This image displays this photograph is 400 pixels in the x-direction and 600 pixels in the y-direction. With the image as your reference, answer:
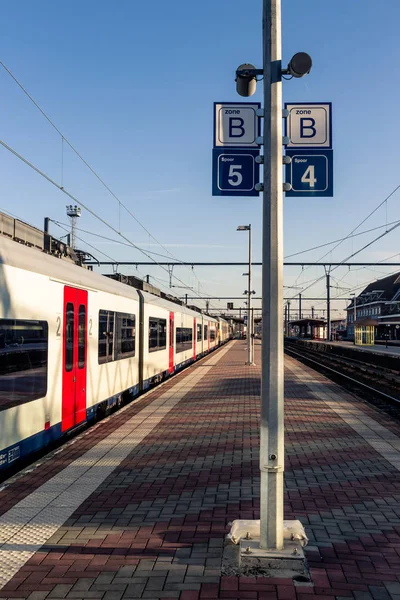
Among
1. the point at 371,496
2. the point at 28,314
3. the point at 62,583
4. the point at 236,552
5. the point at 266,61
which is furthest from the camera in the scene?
the point at 28,314

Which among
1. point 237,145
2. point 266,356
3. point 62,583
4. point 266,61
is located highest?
point 266,61

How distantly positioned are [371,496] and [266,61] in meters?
4.51

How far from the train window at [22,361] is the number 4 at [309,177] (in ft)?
11.9

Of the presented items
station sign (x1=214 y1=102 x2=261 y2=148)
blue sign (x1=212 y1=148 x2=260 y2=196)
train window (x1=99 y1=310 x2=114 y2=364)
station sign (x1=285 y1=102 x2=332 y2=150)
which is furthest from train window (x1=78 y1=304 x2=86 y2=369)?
station sign (x1=285 y1=102 x2=332 y2=150)

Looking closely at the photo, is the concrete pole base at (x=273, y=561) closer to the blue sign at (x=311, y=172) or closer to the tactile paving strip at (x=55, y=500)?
the tactile paving strip at (x=55, y=500)

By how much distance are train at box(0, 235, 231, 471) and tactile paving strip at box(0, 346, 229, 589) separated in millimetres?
639

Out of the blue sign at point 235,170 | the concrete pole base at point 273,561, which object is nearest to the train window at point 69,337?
the blue sign at point 235,170

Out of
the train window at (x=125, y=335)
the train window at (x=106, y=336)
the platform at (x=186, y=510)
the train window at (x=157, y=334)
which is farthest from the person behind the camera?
the train window at (x=157, y=334)

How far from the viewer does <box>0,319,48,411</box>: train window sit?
6.51m

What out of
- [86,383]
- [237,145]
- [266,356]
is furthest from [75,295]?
[266,356]

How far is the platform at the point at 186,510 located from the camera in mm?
4070

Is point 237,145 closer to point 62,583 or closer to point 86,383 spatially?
point 62,583

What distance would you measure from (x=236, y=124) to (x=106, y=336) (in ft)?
21.9

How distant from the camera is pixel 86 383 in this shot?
32.6 ft
